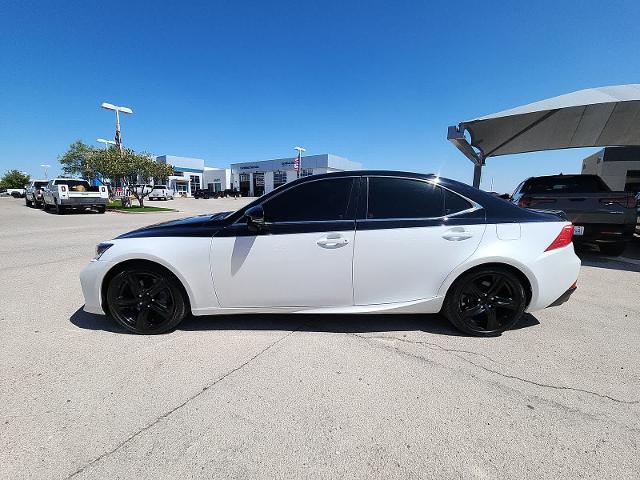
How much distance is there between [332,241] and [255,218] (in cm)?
75

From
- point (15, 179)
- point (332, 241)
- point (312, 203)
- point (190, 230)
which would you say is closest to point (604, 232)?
point (332, 241)

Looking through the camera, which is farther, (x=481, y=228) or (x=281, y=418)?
(x=481, y=228)

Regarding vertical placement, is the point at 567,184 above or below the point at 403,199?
above

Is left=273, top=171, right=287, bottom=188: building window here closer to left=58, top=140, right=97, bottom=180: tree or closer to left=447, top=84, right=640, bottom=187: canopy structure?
left=58, top=140, right=97, bottom=180: tree

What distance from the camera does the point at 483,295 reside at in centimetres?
299

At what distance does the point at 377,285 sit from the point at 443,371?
90 cm

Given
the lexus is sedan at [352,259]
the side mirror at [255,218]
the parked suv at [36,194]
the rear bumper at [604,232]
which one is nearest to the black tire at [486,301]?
the lexus is sedan at [352,259]

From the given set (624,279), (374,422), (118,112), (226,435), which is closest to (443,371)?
(374,422)

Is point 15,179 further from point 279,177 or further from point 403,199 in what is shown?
point 403,199

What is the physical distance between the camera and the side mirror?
278 centimetres

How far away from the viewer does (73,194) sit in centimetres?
1575

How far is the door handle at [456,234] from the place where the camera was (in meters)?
2.85

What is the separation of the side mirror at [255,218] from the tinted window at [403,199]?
40.2 inches

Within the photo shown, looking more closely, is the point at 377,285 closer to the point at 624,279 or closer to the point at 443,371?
the point at 443,371
